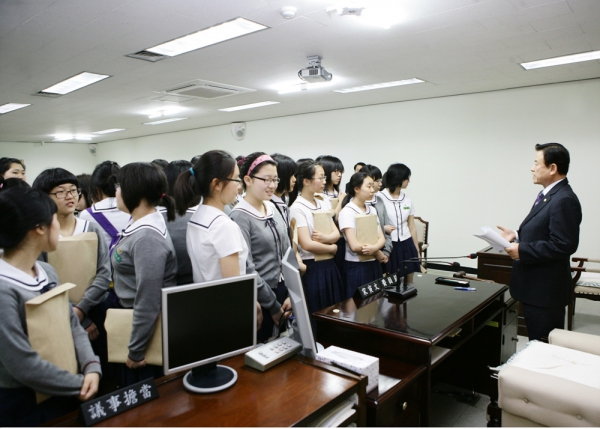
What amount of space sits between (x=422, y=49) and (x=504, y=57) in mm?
913

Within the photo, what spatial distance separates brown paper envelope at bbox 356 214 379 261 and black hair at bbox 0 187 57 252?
84.6 inches

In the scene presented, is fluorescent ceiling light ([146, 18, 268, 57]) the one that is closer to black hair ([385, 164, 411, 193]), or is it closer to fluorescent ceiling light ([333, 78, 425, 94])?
black hair ([385, 164, 411, 193])

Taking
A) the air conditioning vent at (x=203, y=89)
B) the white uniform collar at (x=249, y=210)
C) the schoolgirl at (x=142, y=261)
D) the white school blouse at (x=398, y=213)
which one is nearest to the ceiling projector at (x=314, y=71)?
the white school blouse at (x=398, y=213)

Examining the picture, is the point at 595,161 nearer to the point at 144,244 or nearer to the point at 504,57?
the point at 504,57

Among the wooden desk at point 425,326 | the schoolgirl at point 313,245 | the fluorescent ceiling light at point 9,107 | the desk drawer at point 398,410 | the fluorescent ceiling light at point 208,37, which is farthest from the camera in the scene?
the fluorescent ceiling light at point 9,107

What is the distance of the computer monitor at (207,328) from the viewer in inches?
49.3

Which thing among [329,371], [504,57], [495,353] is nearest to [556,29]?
[504,57]

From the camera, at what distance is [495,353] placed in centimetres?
Result: 256

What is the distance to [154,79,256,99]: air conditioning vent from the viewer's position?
505 cm

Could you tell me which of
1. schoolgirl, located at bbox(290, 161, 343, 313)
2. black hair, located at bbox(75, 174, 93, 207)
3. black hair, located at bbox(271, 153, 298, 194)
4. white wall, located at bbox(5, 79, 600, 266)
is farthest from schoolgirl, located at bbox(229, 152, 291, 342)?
white wall, located at bbox(5, 79, 600, 266)

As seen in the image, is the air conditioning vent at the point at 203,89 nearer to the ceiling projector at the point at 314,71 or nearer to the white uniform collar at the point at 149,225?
the ceiling projector at the point at 314,71

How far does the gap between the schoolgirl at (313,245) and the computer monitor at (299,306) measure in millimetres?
1303

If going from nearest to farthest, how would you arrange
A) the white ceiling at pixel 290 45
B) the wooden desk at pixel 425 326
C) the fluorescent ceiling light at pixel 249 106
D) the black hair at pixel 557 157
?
the wooden desk at pixel 425 326
the black hair at pixel 557 157
the white ceiling at pixel 290 45
the fluorescent ceiling light at pixel 249 106

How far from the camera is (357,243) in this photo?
9.91 feet
